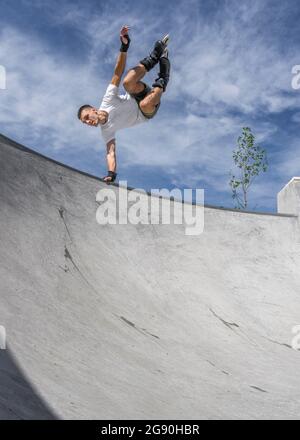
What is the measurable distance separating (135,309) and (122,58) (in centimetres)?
333

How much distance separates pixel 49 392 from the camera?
3.02 metres

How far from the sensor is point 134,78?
18.6 feet

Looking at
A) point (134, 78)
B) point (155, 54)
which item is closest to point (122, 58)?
point (134, 78)

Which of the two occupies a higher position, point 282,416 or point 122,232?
point 122,232

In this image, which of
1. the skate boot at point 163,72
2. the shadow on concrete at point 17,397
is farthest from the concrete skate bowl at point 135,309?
the skate boot at point 163,72

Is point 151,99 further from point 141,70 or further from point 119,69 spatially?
point 119,69

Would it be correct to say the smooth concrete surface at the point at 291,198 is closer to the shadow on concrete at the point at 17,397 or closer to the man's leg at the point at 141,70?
the man's leg at the point at 141,70

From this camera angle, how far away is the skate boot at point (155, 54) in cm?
573

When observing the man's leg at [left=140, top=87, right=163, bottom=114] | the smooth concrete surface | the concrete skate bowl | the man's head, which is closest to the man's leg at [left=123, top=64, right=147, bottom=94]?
the man's leg at [left=140, top=87, right=163, bottom=114]
